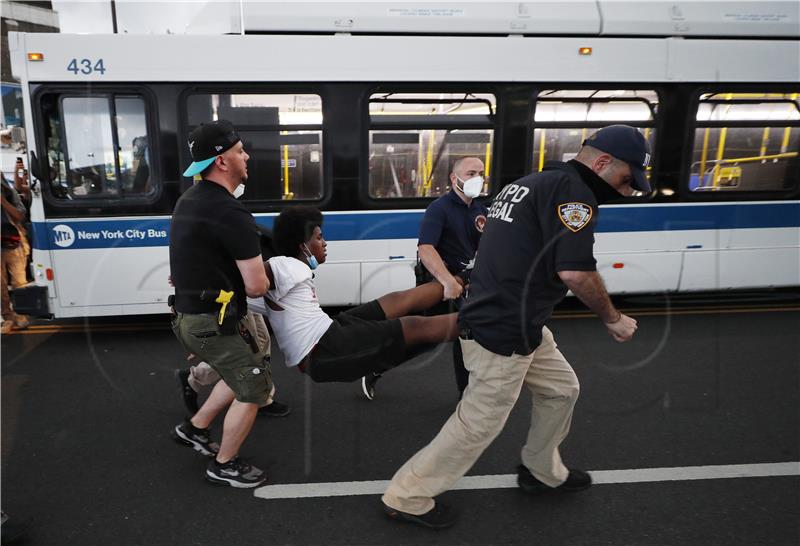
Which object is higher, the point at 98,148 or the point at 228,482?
the point at 98,148

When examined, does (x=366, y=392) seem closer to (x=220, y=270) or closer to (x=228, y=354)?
(x=228, y=354)

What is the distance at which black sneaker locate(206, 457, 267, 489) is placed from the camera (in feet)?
10.2

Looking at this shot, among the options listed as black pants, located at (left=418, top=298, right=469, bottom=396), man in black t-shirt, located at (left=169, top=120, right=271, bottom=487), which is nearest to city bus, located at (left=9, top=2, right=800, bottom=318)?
black pants, located at (left=418, top=298, right=469, bottom=396)

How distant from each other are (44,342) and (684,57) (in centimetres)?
745

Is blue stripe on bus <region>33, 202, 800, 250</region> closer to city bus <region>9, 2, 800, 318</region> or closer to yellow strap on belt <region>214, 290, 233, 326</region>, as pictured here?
city bus <region>9, 2, 800, 318</region>

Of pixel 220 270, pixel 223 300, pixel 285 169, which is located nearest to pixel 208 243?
pixel 220 270

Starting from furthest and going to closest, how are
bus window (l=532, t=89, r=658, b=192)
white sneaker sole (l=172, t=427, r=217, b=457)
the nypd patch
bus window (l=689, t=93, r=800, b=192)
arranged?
1. bus window (l=689, t=93, r=800, b=192)
2. bus window (l=532, t=89, r=658, b=192)
3. white sneaker sole (l=172, t=427, r=217, b=457)
4. the nypd patch

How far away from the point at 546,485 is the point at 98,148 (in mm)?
5119

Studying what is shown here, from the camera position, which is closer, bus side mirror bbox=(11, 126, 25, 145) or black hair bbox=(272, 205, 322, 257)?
black hair bbox=(272, 205, 322, 257)

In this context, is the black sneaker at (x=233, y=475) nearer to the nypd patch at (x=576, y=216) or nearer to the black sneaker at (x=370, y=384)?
the black sneaker at (x=370, y=384)

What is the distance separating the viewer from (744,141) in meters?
6.44

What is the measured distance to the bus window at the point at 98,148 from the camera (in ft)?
17.7

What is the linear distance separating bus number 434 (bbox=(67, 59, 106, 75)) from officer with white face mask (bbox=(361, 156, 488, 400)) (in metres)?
3.67

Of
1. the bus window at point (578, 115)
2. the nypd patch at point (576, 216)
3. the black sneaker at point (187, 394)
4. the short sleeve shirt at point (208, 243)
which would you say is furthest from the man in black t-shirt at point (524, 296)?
the bus window at point (578, 115)
